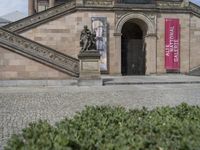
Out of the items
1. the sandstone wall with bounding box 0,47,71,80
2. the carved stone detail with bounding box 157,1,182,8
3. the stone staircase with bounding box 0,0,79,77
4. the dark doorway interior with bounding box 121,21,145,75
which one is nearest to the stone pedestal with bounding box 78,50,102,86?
the stone staircase with bounding box 0,0,79,77

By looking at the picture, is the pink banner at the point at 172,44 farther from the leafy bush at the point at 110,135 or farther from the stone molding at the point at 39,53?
the leafy bush at the point at 110,135

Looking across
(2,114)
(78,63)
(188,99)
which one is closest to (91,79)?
(78,63)

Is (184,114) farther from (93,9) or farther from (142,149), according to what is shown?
(93,9)

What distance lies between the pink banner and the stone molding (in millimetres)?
12974

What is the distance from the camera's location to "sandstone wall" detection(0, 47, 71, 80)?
22.1 m

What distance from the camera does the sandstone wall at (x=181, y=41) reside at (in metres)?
33.7

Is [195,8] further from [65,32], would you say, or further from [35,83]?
[35,83]

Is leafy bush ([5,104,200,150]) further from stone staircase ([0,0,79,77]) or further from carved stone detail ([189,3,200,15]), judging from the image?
carved stone detail ([189,3,200,15])

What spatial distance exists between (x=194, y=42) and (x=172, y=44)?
2.16 metres

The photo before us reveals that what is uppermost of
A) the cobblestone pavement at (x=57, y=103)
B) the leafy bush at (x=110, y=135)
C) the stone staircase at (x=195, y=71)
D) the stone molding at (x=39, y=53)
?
the stone molding at (x=39, y=53)

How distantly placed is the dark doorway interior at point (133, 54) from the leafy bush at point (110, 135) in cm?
2897

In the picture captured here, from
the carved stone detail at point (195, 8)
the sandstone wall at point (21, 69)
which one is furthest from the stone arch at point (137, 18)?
the sandstone wall at point (21, 69)

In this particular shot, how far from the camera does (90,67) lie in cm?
Answer: 2202

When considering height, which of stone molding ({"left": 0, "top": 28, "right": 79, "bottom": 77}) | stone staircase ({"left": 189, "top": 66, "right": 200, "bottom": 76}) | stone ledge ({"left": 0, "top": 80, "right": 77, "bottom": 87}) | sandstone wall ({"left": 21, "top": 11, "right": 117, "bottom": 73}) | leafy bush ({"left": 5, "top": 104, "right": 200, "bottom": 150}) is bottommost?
leafy bush ({"left": 5, "top": 104, "right": 200, "bottom": 150})
